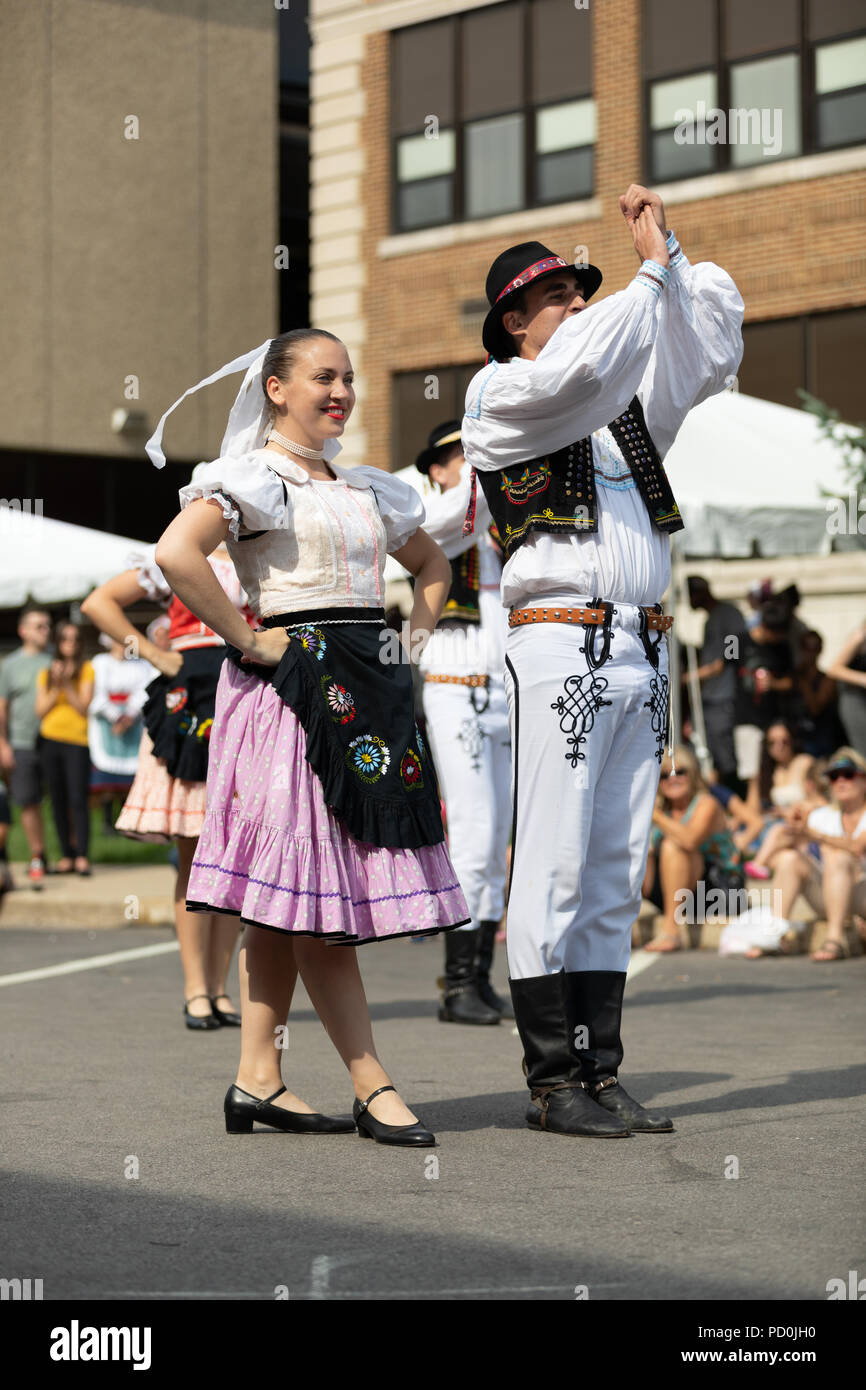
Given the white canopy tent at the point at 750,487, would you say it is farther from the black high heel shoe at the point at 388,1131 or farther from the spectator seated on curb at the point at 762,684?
the black high heel shoe at the point at 388,1131

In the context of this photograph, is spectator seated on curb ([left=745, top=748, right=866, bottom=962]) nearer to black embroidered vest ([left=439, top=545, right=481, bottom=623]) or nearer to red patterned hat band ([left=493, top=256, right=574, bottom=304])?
black embroidered vest ([left=439, top=545, right=481, bottom=623])

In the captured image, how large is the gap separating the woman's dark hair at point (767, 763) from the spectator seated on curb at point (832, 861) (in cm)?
261

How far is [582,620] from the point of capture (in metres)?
5.17

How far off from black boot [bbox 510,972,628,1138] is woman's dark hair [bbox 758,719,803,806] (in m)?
8.02

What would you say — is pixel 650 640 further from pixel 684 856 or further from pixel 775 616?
pixel 775 616

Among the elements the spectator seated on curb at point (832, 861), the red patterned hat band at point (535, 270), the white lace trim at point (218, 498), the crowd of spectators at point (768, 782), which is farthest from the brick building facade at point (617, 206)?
the white lace trim at point (218, 498)

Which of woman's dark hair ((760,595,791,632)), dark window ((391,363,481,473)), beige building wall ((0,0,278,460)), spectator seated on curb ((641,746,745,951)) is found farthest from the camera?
beige building wall ((0,0,278,460))

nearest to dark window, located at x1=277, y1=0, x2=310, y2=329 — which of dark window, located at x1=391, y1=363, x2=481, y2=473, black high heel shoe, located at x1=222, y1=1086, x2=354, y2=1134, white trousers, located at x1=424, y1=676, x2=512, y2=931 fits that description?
dark window, located at x1=391, y1=363, x2=481, y2=473

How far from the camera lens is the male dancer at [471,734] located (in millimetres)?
7551

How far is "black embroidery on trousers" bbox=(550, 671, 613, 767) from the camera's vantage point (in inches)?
203

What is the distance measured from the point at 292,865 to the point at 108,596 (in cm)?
295

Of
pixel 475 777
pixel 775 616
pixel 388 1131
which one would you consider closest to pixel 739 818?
pixel 775 616
